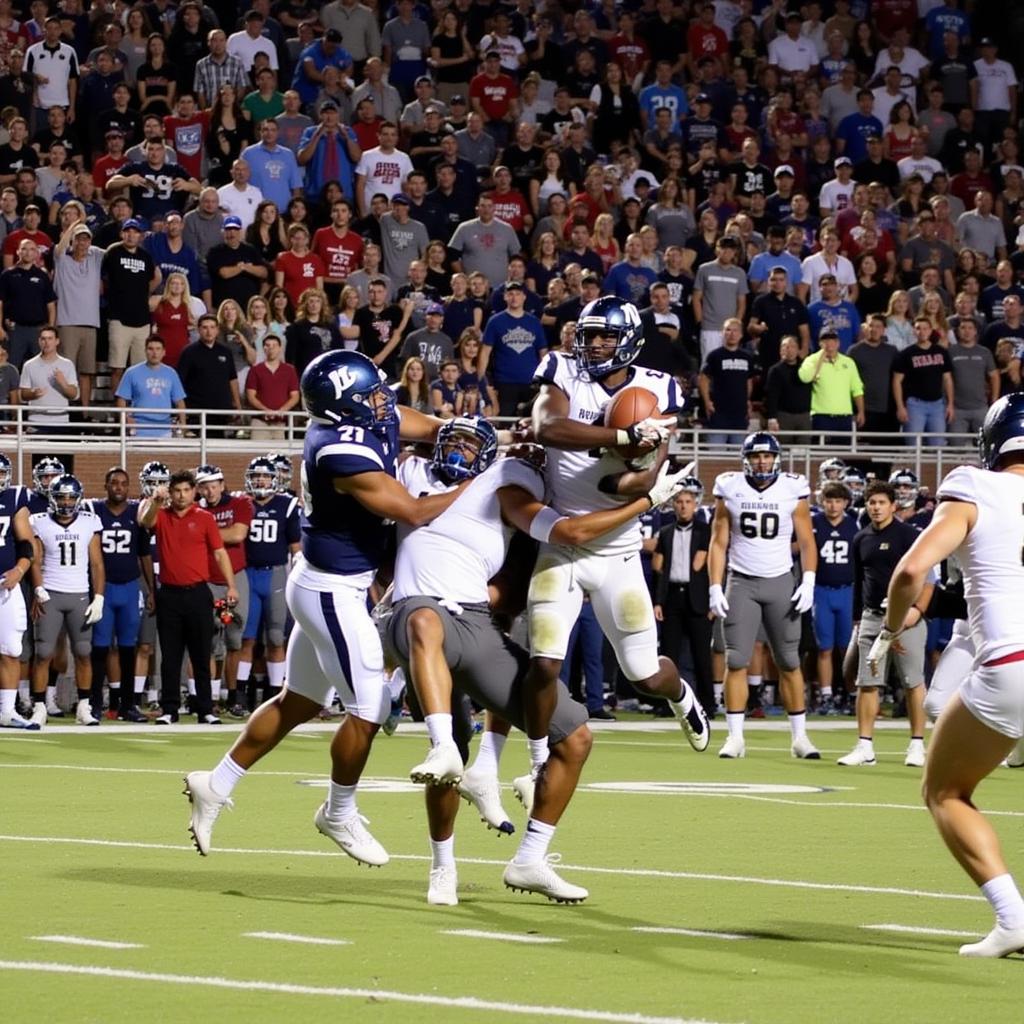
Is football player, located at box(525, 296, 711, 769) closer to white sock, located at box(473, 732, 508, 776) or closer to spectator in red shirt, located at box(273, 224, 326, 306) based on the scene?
white sock, located at box(473, 732, 508, 776)

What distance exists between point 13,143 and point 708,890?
13.3m

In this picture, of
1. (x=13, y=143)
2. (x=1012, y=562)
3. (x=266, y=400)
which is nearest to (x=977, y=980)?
Answer: (x=1012, y=562)

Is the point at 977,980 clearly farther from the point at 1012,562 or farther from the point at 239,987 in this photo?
the point at 239,987

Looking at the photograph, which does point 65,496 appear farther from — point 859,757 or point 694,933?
point 694,933

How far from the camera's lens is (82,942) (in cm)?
619

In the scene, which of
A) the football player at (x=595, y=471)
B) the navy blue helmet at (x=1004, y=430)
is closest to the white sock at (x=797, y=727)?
the football player at (x=595, y=471)

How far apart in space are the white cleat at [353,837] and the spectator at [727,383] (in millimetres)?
12058

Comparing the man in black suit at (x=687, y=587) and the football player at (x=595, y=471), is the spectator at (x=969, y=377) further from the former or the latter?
the football player at (x=595, y=471)

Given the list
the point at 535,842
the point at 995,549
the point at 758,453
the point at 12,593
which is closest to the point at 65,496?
the point at 12,593

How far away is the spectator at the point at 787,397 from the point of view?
19844 mm

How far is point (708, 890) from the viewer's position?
297 inches

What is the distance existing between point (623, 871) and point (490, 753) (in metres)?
0.82

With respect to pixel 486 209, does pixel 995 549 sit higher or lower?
lower

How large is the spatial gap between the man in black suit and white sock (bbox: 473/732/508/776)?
8.90 metres
